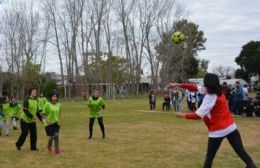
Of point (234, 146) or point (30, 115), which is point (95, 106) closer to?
point (30, 115)

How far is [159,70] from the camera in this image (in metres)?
68.9

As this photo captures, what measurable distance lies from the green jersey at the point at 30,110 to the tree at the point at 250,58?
218 feet

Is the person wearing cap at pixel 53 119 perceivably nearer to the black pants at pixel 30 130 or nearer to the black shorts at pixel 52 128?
the black shorts at pixel 52 128

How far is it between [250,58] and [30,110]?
67.9 m

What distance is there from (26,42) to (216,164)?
178 feet

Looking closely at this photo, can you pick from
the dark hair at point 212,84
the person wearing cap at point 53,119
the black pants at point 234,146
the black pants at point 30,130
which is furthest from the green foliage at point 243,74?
the dark hair at point 212,84

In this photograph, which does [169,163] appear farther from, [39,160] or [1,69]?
[1,69]

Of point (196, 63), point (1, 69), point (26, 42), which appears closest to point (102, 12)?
point (26, 42)

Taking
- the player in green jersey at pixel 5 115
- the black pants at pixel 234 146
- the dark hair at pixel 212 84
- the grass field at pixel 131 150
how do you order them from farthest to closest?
the player in green jersey at pixel 5 115, the grass field at pixel 131 150, the black pants at pixel 234 146, the dark hair at pixel 212 84

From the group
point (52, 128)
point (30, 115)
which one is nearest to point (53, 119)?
point (52, 128)

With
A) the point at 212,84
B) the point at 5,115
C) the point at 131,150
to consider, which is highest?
the point at 212,84

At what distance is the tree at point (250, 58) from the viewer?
74.1 m

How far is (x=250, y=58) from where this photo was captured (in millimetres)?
75000

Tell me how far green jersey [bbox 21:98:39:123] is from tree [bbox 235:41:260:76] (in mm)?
66466
